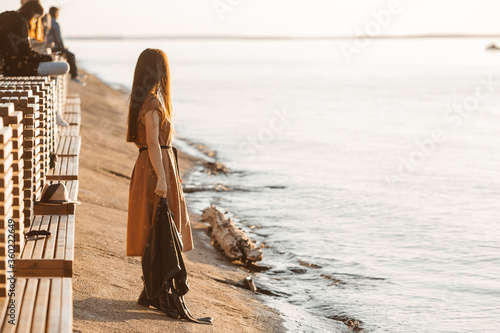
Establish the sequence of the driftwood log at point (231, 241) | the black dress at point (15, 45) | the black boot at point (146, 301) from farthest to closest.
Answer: the driftwood log at point (231, 241) → the black dress at point (15, 45) → the black boot at point (146, 301)

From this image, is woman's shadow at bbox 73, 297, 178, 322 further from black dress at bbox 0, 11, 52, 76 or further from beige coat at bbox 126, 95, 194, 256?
A: black dress at bbox 0, 11, 52, 76

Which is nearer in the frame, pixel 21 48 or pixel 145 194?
pixel 145 194

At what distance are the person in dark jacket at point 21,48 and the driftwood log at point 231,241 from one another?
340 centimetres

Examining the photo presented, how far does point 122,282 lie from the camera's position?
7.46 m

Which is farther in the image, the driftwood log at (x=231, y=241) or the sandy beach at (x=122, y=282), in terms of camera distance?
the driftwood log at (x=231, y=241)

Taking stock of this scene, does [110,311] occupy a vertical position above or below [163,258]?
below

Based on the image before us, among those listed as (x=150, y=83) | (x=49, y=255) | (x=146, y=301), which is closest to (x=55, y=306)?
(x=49, y=255)

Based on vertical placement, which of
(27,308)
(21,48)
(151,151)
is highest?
(21,48)

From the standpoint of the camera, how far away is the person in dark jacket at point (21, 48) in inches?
348

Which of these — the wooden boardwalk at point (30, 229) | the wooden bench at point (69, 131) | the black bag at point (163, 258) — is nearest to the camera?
the wooden boardwalk at point (30, 229)

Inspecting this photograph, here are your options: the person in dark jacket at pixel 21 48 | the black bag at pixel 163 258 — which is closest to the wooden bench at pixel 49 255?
the black bag at pixel 163 258

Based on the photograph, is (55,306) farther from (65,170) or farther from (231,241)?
(231,241)

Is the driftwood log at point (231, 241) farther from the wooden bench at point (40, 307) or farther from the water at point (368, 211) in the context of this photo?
the wooden bench at point (40, 307)

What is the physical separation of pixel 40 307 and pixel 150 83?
2.19 meters
